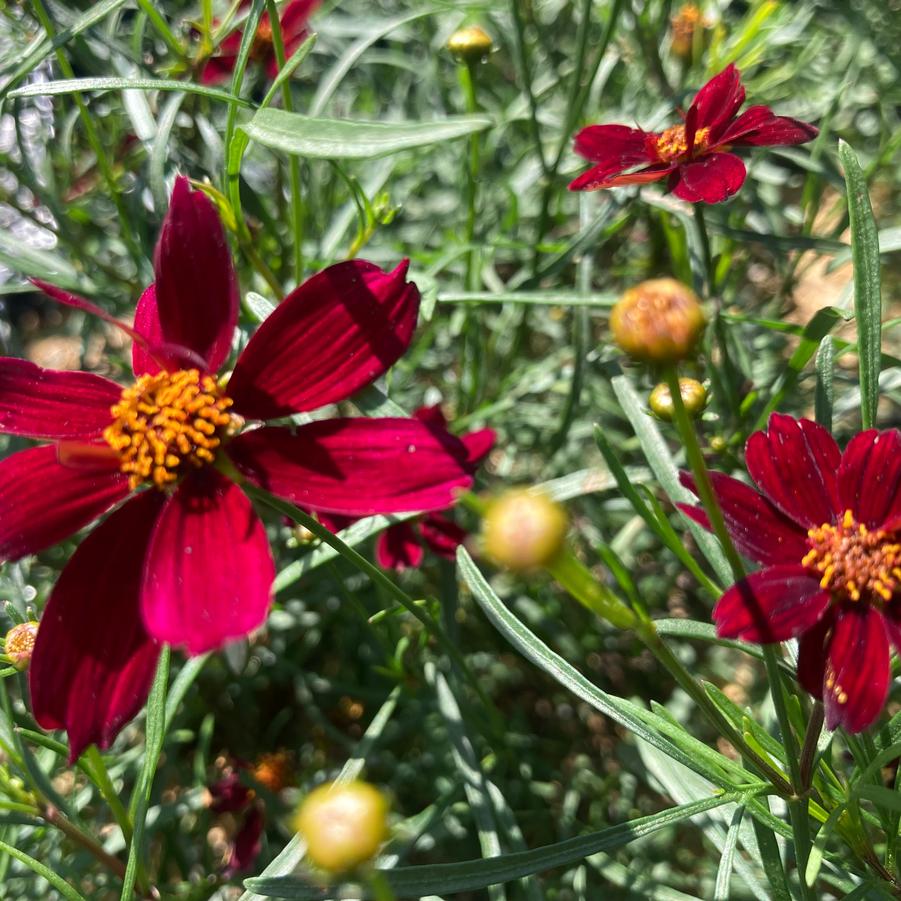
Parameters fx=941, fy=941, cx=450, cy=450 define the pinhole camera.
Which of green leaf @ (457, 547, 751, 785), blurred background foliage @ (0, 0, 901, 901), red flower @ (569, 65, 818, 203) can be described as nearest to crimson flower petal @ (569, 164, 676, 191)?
red flower @ (569, 65, 818, 203)

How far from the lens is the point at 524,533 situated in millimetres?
369

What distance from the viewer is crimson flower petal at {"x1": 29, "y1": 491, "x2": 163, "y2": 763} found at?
60 centimetres

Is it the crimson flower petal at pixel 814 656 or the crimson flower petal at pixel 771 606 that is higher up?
the crimson flower petal at pixel 771 606

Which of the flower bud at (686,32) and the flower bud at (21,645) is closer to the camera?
the flower bud at (21,645)

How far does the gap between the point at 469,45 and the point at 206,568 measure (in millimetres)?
621

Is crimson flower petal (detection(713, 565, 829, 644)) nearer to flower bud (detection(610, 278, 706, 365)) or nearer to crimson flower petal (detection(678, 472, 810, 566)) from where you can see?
crimson flower petal (detection(678, 472, 810, 566))

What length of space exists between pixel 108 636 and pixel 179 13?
1.25 metres

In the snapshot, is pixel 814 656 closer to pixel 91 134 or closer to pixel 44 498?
pixel 44 498

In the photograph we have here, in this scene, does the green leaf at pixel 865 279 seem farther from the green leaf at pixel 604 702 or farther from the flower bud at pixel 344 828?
the flower bud at pixel 344 828

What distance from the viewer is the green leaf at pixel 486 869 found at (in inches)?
23.5

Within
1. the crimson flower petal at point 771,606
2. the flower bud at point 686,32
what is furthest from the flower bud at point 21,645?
the flower bud at point 686,32

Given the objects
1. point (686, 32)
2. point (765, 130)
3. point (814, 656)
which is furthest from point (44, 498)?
point (686, 32)

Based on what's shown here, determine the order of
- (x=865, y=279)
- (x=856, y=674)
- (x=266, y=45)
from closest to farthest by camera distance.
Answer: (x=856, y=674), (x=865, y=279), (x=266, y=45)

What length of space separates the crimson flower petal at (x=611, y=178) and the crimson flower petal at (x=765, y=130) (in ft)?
0.21
